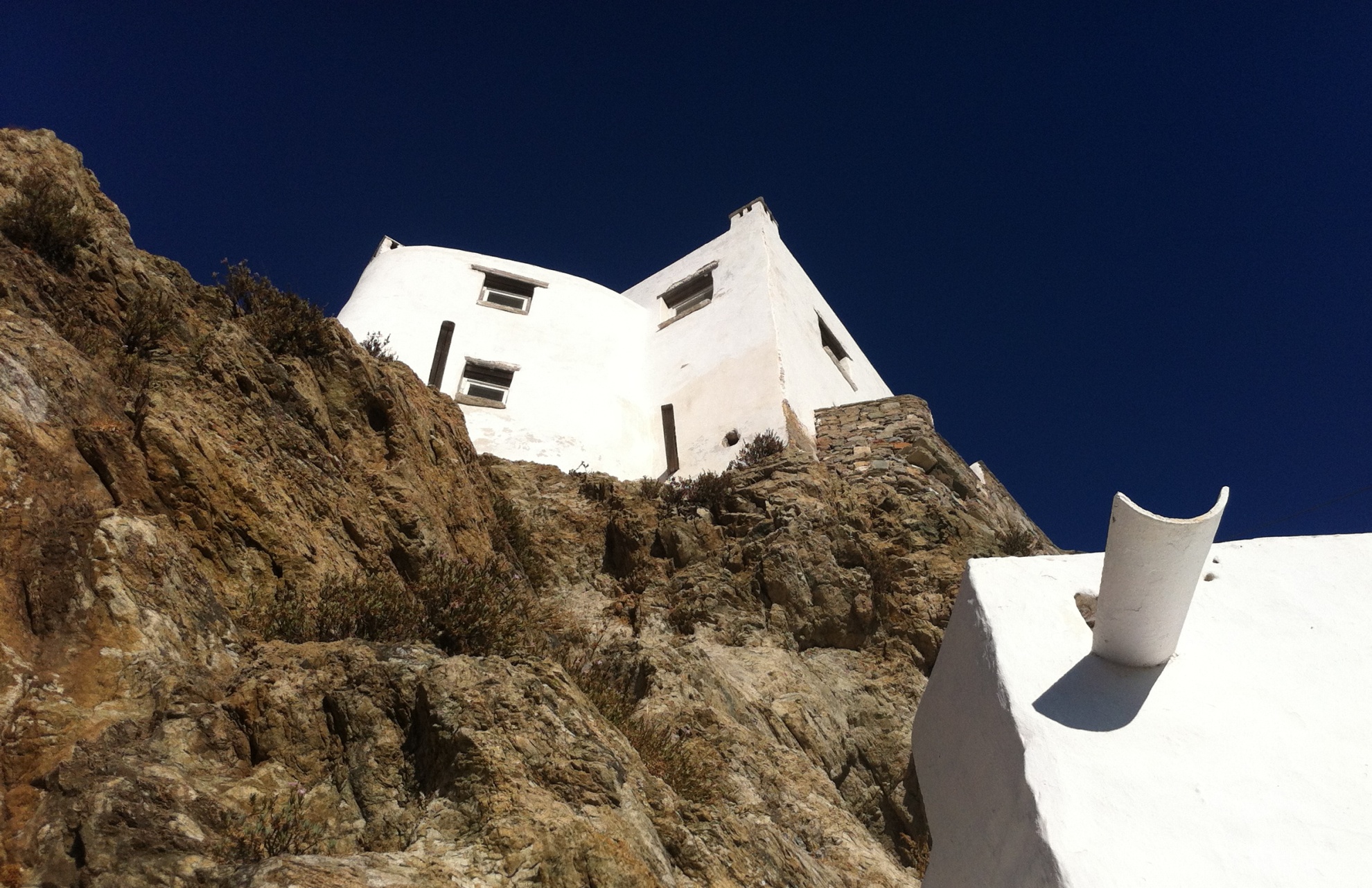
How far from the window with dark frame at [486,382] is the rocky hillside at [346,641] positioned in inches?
225

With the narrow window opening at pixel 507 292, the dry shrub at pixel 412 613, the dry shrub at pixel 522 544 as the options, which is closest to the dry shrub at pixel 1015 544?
the dry shrub at pixel 522 544

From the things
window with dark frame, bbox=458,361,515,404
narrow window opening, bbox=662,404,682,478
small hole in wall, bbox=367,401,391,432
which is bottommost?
small hole in wall, bbox=367,401,391,432

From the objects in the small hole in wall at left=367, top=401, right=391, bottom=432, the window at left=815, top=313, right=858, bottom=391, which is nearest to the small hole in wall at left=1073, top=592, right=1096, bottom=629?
the small hole in wall at left=367, top=401, right=391, bottom=432

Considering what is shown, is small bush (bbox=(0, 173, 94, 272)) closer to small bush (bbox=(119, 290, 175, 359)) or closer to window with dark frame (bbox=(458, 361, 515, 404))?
small bush (bbox=(119, 290, 175, 359))

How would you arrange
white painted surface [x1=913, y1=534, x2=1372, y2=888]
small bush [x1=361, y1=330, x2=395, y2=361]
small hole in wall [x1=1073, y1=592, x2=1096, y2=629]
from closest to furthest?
white painted surface [x1=913, y1=534, x2=1372, y2=888], small hole in wall [x1=1073, y1=592, x2=1096, y2=629], small bush [x1=361, y1=330, x2=395, y2=361]

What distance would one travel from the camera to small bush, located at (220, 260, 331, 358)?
25.2ft

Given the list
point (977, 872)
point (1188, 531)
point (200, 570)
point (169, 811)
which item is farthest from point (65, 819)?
point (1188, 531)

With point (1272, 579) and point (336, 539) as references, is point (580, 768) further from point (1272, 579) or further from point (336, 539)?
point (1272, 579)

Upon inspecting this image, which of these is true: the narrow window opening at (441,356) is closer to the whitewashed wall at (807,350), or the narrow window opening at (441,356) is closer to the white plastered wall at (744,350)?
the white plastered wall at (744,350)

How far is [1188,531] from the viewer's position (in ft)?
16.1

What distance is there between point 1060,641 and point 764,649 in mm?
4280

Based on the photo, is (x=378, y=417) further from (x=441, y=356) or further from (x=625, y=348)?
(x=625, y=348)

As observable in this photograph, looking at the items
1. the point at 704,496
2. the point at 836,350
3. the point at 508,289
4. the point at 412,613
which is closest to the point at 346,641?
the point at 412,613

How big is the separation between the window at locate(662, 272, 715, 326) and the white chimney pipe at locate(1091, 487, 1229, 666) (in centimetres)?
1417
